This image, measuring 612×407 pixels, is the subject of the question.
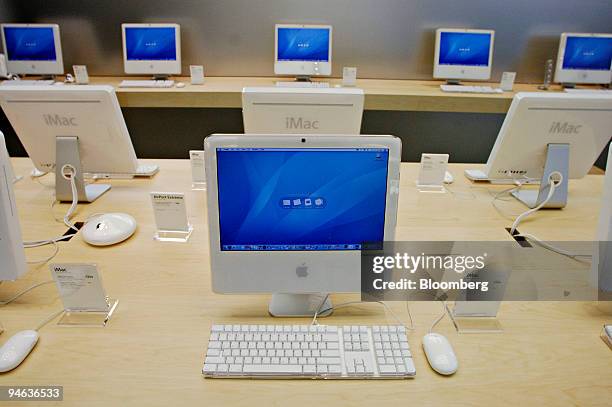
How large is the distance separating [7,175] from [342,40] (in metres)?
3.18

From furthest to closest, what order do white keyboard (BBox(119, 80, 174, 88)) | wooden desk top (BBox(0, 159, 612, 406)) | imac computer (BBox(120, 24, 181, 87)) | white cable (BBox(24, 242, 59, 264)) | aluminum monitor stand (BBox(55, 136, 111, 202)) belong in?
imac computer (BBox(120, 24, 181, 87)), white keyboard (BBox(119, 80, 174, 88)), aluminum monitor stand (BBox(55, 136, 111, 202)), white cable (BBox(24, 242, 59, 264)), wooden desk top (BBox(0, 159, 612, 406))

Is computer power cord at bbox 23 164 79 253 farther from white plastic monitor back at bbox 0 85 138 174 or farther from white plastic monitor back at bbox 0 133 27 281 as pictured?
white plastic monitor back at bbox 0 133 27 281

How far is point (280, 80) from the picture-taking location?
3.81m

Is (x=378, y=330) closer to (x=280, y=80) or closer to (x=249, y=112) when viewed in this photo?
(x=249, y=112)

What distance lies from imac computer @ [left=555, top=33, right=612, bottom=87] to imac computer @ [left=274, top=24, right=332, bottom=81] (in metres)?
1.86

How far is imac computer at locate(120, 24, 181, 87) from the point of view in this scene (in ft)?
11.6

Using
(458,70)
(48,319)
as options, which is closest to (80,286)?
(48,319)

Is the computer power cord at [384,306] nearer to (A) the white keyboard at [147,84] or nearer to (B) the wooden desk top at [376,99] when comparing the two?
(B) the wooden desk top at [376,99]

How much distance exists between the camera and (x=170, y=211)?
1443 mm

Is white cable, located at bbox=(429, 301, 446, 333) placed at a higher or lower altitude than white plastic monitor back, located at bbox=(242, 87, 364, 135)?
lower

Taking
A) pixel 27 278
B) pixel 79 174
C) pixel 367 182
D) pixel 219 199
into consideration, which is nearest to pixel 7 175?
pixel 27 278

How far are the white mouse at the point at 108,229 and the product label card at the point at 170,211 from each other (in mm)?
96

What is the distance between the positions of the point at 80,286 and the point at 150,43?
116 inches

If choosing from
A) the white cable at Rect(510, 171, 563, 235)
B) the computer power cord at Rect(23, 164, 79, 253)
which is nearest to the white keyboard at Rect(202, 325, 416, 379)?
the computer power cord at Rect(23, 164, 79, 253)
